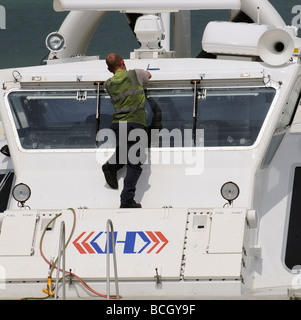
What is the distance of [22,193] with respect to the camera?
31.8ft

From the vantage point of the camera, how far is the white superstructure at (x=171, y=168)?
8969mm

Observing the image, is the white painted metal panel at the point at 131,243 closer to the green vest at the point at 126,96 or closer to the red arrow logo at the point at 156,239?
the red arrow logo at the point at 156,239

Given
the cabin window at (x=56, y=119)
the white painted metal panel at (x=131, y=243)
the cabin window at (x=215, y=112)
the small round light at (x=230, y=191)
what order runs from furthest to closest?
the cabin window at (x=56, y=119)
the cabin window at (x=215, y=112)
the small round light at (x=230, y=191)
the white painted metal panel at (x=131, y=243)

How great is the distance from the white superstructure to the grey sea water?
68.8ft

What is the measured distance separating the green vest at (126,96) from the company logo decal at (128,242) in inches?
54.2

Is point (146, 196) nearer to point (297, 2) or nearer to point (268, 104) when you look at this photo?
point (268, 104)

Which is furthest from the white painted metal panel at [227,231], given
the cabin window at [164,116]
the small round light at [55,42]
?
the small round light at [55,42]

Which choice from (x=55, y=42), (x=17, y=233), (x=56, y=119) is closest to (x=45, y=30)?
(x=55, y=42)

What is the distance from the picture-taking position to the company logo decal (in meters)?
8.98

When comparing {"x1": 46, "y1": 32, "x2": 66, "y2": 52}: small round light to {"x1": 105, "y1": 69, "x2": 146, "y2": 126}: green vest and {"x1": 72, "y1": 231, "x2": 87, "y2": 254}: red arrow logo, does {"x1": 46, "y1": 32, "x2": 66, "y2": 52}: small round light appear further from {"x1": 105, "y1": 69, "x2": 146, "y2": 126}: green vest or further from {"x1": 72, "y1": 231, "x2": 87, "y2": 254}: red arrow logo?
{"x1": 72, "y1": 231, "x2": 87, "y2": 254}: red arrow logo

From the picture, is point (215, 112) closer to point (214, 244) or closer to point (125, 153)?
point (125, 153)
